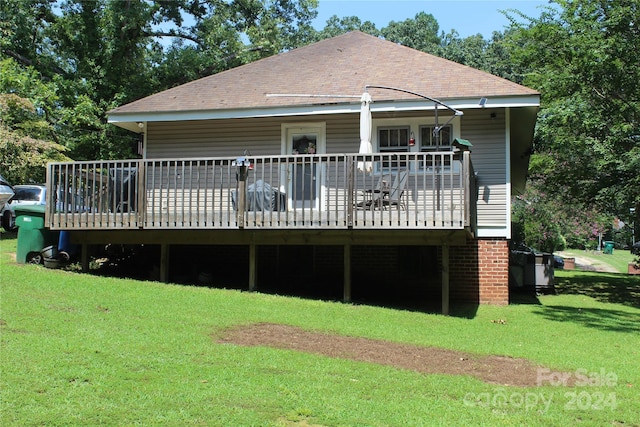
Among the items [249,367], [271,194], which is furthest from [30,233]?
[249,367]

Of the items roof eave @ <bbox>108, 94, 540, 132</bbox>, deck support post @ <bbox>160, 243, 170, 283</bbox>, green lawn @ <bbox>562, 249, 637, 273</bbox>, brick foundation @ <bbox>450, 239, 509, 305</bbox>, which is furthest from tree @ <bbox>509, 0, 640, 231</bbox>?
green lawn @ <bbox>562, 249, 637, 273</bbox>

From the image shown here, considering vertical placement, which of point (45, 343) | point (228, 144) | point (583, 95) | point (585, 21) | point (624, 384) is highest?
point (585, 21)

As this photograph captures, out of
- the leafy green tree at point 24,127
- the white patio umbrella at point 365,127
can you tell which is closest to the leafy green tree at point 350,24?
the leafy green tree at point 24,127

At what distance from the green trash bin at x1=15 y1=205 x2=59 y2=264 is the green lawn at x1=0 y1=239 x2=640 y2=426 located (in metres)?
1.89

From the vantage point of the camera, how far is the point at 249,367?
629cm

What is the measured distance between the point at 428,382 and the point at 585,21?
11.6 metres

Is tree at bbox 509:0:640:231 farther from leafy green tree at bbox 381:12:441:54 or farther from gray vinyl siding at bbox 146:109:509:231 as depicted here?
leafy green tree at bbox 381:12:441:54

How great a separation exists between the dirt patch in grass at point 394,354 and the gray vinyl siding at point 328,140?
14.5 feet

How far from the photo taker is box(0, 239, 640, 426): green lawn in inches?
198

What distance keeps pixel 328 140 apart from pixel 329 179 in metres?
3.25

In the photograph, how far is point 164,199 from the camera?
13.8 meters

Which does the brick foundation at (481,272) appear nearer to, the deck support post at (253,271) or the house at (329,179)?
the house at (329,179)

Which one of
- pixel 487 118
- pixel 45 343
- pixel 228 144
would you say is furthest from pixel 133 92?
pixel 45 343

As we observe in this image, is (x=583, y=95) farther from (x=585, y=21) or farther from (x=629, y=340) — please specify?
(x=629, y=340)
